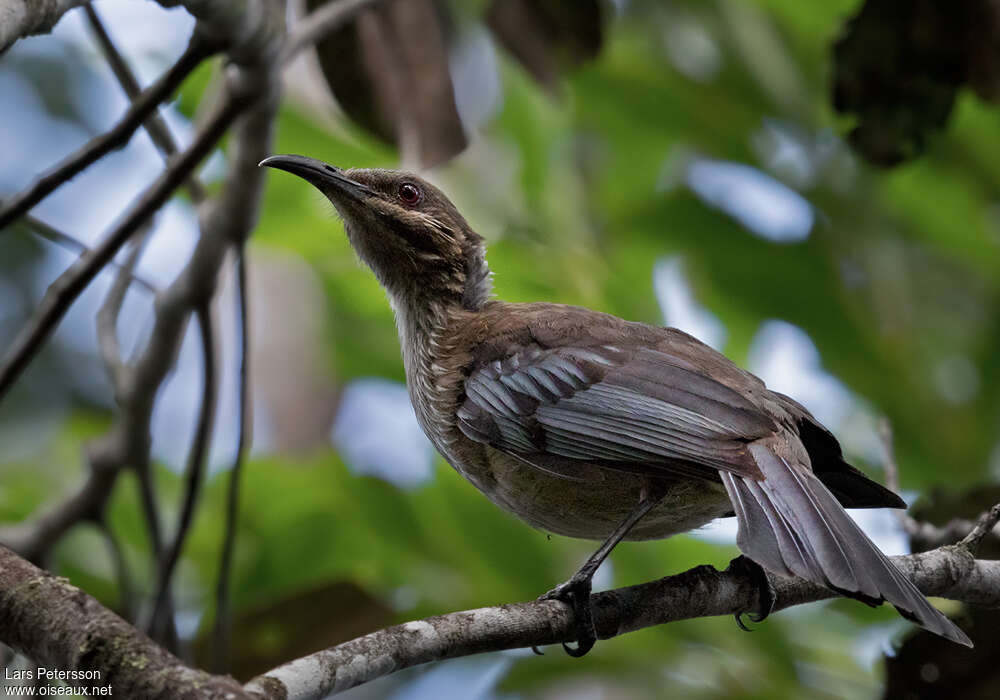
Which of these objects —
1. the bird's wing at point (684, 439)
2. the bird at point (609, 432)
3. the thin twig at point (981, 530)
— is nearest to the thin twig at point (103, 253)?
the bird at point (609, 432)

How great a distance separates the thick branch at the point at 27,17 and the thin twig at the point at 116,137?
517 millimetres

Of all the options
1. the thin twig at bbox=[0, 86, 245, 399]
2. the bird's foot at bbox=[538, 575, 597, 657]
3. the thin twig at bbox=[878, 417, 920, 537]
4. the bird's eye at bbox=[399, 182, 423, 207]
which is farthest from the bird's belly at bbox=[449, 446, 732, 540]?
the thin twig at bbox=[0, 86, 245, 399]

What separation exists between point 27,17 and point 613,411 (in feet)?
6.16

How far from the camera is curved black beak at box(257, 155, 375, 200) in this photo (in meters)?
4.08

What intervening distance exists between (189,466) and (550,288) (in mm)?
1913

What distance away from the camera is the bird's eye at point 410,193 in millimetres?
4492

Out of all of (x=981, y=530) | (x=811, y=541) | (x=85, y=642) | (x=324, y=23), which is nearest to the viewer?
(x=85, y=642)

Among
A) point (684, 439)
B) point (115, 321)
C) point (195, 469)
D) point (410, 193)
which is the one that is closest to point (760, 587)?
point (684, 439)

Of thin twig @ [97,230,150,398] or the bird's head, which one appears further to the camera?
thin twig @ [97,230,150,398]

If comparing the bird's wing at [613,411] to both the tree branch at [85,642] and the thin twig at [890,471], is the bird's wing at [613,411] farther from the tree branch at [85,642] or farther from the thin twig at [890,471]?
the tree branch at [85,642]

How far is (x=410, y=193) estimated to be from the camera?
177 inches

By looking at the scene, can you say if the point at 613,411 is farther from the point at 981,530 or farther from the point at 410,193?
the point at 410,193

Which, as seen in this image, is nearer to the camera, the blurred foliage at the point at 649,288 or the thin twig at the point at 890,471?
the thin twig at the point at 890,471

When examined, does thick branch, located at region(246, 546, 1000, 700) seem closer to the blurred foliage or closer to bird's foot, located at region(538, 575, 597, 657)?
bird's foot, located at region(538, 575, 597, 657)
